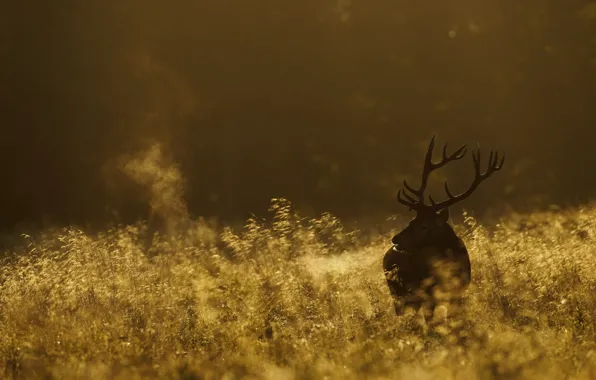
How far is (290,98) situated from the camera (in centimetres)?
3741

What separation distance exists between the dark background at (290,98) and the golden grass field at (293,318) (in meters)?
15.6

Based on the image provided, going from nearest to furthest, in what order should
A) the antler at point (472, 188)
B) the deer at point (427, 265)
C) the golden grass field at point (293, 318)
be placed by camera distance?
the golden grass field at point (293, 318) → the deer at point (427, 265) → the antler at point (472, 188)

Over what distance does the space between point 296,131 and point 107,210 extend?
9.99 metres

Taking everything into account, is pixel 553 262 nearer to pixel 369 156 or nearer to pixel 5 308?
pixel 5 308

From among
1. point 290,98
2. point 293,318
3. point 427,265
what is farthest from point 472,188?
point 290,98

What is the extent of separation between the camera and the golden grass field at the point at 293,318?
20.4 ft

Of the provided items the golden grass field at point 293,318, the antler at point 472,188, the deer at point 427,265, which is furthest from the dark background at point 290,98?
the deer at point 427,265

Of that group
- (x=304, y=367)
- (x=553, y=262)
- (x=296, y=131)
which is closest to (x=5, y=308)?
(x=304, y=367)

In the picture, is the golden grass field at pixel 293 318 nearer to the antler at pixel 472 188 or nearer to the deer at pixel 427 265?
the deer at pixel 427 265

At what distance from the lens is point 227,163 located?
107 ft

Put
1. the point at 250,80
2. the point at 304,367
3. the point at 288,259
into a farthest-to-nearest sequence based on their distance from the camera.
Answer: the point at 250,80
the point at 288,259
the point at 304,367

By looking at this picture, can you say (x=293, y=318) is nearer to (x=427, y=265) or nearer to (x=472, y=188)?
(x=427, y=265)

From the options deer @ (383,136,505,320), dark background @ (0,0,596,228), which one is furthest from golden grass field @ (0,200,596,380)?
dark background @ (0,0,596,228)

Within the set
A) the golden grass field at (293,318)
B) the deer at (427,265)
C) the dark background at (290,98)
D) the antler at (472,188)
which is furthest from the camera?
the dark background at (290,98)
